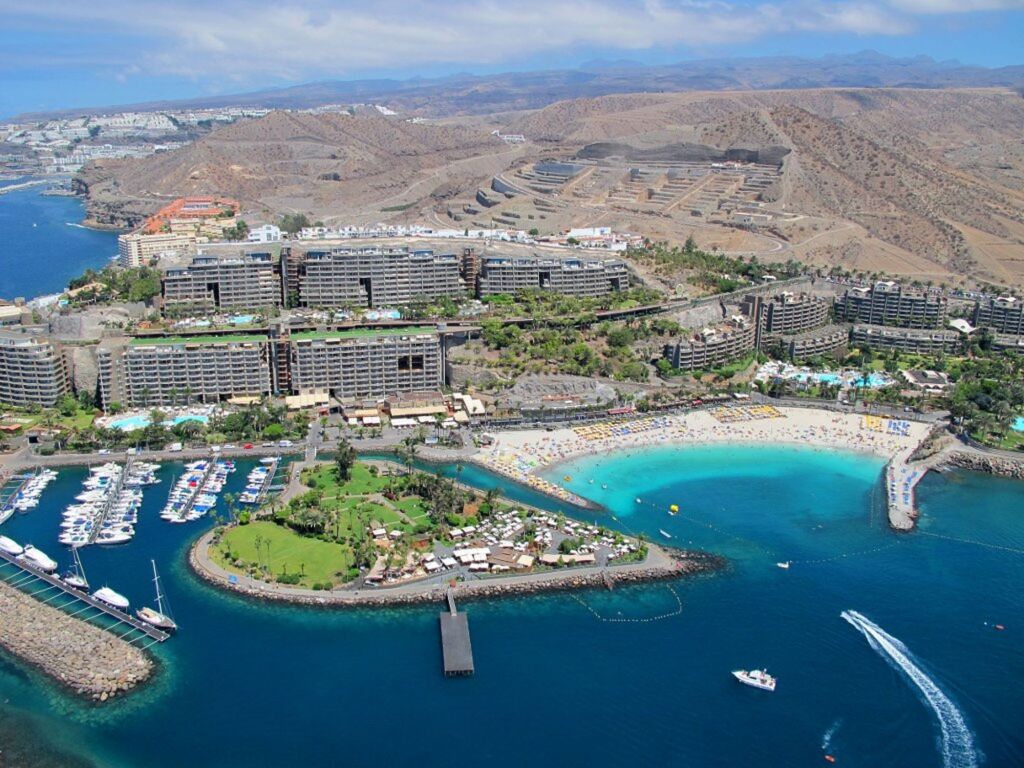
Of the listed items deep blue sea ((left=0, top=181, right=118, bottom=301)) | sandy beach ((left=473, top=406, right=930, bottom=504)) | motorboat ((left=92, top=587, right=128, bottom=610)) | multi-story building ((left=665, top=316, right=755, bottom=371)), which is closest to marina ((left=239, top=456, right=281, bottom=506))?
motorboat ((left=92, top=587, right=128, bottom=610))

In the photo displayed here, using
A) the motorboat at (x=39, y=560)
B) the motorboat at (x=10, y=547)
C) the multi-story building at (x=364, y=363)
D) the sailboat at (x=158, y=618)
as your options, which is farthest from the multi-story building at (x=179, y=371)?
the sailboat at (x=158, y=618)

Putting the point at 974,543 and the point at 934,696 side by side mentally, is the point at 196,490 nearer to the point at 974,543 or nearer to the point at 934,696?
the point at 934,696

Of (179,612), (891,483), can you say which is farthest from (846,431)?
(179,612)

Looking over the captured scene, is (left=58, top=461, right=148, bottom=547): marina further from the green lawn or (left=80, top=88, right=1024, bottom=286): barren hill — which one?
(left=80, top=88, right=1024, bottom=286): barren hill

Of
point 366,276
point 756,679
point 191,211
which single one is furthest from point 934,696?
point 191,211

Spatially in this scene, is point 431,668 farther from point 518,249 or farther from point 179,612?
point 518,249

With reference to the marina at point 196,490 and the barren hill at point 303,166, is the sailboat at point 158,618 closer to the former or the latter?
the marina at point 196,490
